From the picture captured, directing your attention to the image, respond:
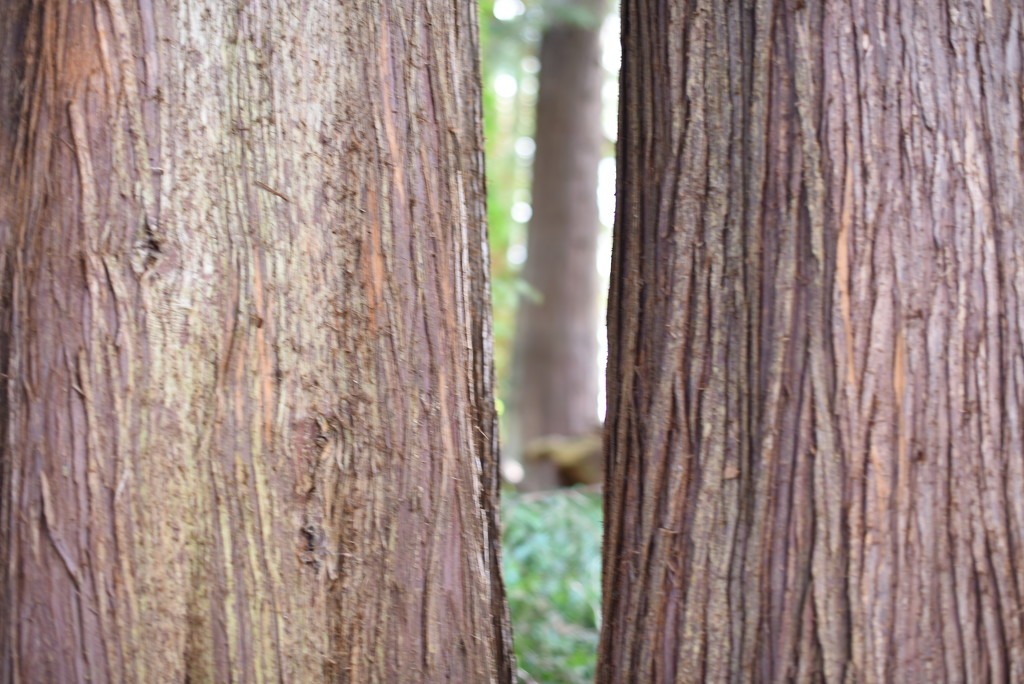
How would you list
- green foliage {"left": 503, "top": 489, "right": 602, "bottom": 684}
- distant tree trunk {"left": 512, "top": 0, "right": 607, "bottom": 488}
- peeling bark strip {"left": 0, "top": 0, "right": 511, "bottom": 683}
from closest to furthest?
peeling bark strip {"left": 0, "top": 0, "right": 511, "bottom": 683}
green foliage {"left": 503, "top": 489, "right": 602, "bottom": 684}
distant tree trunk {"left": 512, "top": 0, "right": 607, "bottom": 488}

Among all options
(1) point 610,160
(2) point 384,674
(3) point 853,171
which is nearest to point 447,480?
(2) point 384,674

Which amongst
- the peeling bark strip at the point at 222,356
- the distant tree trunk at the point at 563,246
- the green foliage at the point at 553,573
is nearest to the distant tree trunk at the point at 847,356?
the peeling bark strip at the point at 222,356

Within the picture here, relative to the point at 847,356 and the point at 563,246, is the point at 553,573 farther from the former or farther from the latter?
the point at 563,246

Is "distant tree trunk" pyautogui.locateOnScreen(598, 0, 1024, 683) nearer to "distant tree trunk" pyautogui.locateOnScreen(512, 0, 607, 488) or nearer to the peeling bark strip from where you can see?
the peeling bark strip

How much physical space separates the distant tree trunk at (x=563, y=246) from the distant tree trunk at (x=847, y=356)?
8346 millimetres

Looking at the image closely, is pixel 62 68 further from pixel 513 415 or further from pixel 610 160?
pixel 610 160

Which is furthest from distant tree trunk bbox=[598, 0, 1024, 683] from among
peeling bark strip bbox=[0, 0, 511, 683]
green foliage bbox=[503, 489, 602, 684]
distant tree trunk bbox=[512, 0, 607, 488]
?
distant tree trunk bbox=[512, 0, 607, 488]

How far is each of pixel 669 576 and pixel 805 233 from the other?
35.3 inches

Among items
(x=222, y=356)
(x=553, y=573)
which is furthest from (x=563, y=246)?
(x=222, y=356)

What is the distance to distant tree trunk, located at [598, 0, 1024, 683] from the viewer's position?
2.22m

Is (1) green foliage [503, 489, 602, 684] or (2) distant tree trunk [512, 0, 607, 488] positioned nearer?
(1) green foliage [503, 489, 602, 684]

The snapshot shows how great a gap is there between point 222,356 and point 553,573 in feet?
12.8

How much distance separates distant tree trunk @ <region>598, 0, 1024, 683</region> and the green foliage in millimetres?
3004

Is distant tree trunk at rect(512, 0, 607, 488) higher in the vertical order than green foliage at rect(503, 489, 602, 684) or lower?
higher
